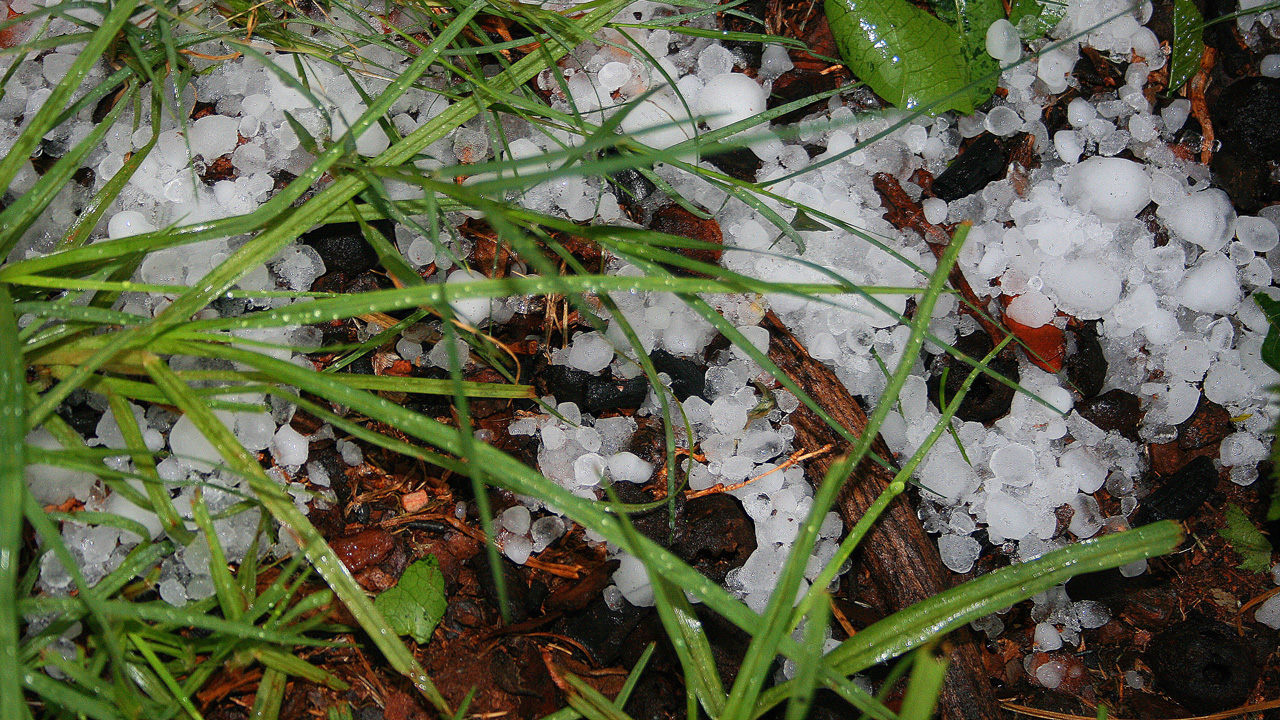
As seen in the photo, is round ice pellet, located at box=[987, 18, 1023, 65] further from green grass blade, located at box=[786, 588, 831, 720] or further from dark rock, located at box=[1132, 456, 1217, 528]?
green grass blade, located at box=[786, 588, 831, 720]

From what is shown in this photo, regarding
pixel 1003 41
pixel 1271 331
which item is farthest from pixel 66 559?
pixel 1271 331

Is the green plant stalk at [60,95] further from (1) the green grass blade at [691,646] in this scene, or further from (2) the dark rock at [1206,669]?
(2) the dark rock at [1206,669]

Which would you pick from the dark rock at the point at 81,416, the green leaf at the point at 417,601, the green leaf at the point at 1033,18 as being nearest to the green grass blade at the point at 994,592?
the green leaf at the point at 417,601

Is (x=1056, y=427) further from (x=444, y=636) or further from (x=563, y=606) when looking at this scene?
(x=444, y=636)

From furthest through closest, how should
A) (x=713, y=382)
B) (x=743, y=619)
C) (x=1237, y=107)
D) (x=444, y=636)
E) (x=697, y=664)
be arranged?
(x=1237, y=107) → (x=713, y=382) → (x=444, y=636) → (x=697, y=664) → (x=743, y=619)

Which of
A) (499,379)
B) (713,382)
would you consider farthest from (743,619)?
(499,379)
